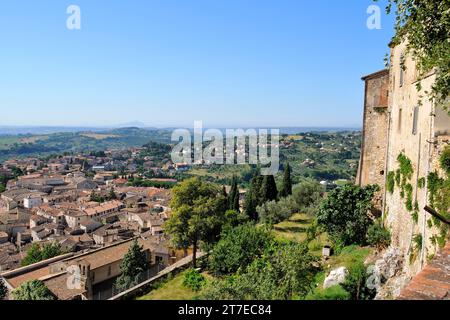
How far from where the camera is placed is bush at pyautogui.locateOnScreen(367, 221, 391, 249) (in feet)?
43.6

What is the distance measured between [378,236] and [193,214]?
32.6 feet

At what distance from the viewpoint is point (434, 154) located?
9.45 m

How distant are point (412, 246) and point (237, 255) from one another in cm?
838

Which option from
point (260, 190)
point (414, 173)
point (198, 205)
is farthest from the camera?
point (260, 190)

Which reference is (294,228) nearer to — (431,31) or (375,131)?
(375,131)

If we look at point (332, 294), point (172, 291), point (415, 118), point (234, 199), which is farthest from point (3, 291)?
point (415, 118)

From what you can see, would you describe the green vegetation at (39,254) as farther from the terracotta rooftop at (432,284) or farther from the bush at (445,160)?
the terracotta rooftop at (432,284)

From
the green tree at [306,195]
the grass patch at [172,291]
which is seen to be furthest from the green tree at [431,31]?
the green tree at [306,195]

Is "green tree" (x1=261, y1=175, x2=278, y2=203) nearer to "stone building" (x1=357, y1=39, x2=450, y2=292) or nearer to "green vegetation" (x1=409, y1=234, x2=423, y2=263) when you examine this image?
"stone building" (x1=357, y1=39, x2=450, y2=292)

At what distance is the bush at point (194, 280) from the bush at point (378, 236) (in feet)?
26.0

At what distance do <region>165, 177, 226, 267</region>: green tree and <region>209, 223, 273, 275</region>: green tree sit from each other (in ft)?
7.34

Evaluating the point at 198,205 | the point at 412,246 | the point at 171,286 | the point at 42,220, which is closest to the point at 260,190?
the point at 198,205

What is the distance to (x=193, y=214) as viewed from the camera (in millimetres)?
20312
